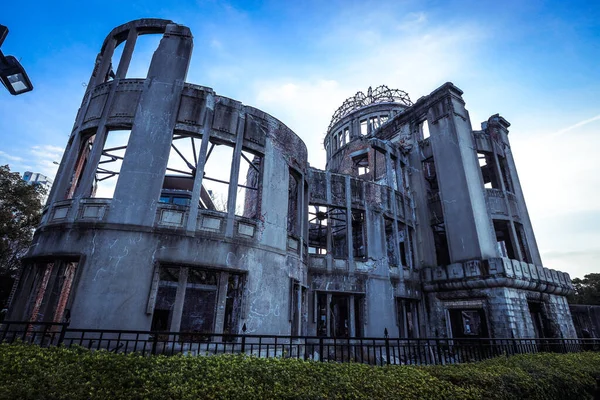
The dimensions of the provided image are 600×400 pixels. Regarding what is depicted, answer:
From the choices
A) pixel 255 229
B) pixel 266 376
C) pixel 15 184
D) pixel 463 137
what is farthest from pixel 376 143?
pixel 15 184

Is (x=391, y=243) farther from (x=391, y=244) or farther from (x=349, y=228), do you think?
(x=349, y=228)


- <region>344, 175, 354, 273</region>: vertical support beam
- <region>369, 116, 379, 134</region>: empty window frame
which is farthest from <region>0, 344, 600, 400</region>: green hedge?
<region>369, 116, 379, 134</region>: empty window frame

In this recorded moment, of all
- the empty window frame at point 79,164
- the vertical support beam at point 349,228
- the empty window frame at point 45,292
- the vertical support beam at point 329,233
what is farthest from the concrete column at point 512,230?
the empty window frame at point 79,164

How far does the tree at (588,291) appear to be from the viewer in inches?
1426

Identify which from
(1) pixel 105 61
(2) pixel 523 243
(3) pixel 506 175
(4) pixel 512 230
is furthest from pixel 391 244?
(1) pixel 105 61

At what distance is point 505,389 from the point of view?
609 centimetres

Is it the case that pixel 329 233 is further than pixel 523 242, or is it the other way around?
pixel 523 242

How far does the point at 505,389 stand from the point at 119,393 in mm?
7025

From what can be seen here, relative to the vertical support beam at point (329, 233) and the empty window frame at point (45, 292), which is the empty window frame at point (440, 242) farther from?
the empty window frame at point (45, 292)

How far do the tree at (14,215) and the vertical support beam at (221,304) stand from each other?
2106cm

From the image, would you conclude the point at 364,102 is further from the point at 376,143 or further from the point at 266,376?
the point at 266,376

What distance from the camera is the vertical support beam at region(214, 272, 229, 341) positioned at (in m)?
9.21

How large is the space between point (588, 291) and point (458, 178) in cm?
3478

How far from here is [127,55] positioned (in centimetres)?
1238
